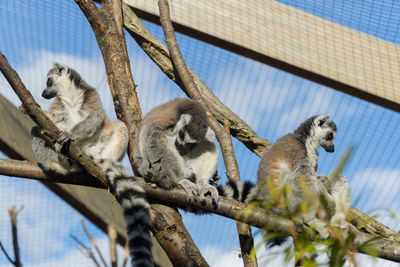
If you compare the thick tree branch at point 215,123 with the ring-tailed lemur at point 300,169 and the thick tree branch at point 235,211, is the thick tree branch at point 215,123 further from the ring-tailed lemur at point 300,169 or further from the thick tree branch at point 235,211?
the thick tree branch at point 235,211

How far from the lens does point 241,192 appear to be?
3.83 m

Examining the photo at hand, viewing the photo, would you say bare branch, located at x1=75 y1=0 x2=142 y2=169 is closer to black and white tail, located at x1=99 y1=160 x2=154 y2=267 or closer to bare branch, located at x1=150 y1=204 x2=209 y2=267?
black and white tail, located at x1=99 y1=160 x2=154 y2=267

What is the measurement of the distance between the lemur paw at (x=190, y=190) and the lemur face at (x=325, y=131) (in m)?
1.52

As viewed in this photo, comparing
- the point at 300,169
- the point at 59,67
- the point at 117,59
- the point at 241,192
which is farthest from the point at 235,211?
the point at 59,67

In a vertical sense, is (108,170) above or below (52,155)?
above

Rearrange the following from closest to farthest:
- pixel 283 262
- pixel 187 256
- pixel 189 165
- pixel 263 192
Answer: pixel 283 262 → pixel 187 256 → pixel 263 192 → pixel 189 165

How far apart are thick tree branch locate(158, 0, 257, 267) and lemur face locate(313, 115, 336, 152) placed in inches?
37.4

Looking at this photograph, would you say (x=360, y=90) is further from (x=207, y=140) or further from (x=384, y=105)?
(x=207, y=140)

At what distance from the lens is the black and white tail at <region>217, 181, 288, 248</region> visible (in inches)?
150

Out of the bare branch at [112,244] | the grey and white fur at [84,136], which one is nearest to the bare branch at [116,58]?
the grey and white fur at [84,136]

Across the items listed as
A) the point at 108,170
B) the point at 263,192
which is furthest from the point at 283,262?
the point at 263,192

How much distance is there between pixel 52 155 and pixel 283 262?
9.58 ft

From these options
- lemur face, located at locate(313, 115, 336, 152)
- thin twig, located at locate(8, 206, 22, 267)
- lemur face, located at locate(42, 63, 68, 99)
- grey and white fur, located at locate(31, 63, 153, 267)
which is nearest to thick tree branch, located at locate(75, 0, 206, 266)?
grey and white fur, located at locate(31, 63, 153, 267)

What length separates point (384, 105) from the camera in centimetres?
402
